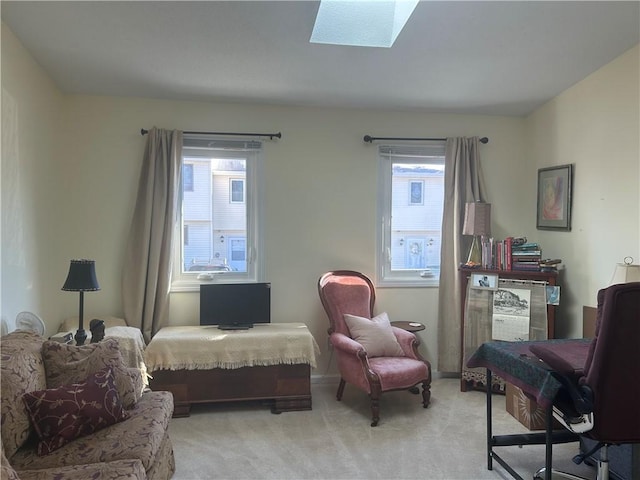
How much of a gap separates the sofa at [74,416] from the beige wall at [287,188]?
4.35ft

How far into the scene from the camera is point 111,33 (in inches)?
111

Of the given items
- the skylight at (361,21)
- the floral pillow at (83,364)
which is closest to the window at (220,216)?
the skylight at (361,21)

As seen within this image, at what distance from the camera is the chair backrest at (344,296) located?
153 inches

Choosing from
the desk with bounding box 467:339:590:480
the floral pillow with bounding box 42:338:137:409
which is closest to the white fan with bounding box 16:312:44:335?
the floral pillow with bounding box 42:338:137:409

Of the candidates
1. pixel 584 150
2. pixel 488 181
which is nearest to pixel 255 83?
pixel 488 181

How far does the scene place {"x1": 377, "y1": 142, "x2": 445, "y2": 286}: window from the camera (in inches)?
170

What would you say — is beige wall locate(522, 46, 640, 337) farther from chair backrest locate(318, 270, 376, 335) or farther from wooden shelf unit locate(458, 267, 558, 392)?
chair backrest locate(318, 270, 376, 335)

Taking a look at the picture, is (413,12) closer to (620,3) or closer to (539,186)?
(620,3)

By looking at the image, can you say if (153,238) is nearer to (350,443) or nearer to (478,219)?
(350,443)

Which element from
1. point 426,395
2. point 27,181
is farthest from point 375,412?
point 27,181

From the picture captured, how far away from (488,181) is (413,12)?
87.5 inches

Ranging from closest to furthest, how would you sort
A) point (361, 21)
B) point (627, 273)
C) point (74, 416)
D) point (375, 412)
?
point (74, 416) < point (361, 21) < point (627, 273) < point (375, 412)

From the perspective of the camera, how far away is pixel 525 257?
3.83 metres

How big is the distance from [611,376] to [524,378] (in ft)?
1.34
